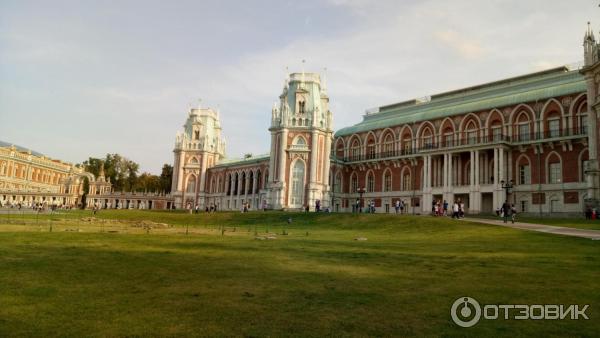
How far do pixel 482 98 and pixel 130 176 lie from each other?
85.4 metres

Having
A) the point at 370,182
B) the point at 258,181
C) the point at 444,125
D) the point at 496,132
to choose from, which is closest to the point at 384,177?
the point at 370,182

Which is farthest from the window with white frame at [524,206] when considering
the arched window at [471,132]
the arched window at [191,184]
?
the arched window at [191,184]

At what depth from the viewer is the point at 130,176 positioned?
111938mm

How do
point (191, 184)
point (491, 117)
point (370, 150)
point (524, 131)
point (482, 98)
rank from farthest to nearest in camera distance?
point (191, 184) < point (370, 150) < point (482, 98) < point (491, 117) < point (524, 131)

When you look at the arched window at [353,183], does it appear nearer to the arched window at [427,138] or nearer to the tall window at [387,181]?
the tall window at [387,181]

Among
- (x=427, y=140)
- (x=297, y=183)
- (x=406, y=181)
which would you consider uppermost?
(x=427, y=140)

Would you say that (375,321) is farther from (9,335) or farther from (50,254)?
(50,254)

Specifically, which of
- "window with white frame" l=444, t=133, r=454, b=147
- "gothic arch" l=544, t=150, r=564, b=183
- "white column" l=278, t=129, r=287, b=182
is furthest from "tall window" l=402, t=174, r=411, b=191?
"gothic arch" l=544, t=150, r=564, b=183

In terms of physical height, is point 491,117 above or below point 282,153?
above

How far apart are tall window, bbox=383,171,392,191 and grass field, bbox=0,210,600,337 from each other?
4534 cm

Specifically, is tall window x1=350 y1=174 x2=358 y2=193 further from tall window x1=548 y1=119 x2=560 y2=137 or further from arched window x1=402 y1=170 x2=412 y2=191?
tall window x1=548 y1=119 x2=560 y2=137

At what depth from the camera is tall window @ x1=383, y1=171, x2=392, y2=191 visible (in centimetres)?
6164

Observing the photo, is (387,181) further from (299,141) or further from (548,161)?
(548,161)

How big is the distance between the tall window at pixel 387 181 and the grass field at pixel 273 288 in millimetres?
45339
